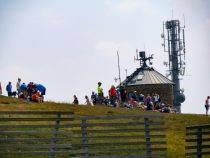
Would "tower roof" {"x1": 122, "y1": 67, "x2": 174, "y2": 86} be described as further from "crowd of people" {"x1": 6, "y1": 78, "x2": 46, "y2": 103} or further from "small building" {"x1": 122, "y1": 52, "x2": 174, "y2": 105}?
"crowd of people" {"x1": 6, "y1": 78, "x2": 46, "y2": 103}

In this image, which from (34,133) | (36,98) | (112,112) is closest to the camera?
(34,133)

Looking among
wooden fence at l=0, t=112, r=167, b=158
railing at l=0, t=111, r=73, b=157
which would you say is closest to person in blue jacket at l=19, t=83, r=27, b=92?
wooden fence at l=0, t=112, r=167, b=158

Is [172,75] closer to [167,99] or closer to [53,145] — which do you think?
[167,99]

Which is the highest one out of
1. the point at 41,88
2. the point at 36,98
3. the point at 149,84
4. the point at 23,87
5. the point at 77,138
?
the point at 149,84

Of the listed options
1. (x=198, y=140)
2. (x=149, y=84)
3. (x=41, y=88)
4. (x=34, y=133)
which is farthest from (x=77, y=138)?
(x=149, y=84)

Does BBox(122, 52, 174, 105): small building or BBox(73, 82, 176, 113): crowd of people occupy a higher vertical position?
BBox(122, 52, 174, 105): small building

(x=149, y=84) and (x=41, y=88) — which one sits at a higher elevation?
(x=149, y=84)

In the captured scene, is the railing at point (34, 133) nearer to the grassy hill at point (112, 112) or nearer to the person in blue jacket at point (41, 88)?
the grassy hill at point (112, 112)

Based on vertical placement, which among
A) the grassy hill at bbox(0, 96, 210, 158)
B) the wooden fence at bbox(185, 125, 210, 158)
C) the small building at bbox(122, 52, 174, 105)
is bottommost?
the wooden fence at bbox(185, 125, 210, 158)

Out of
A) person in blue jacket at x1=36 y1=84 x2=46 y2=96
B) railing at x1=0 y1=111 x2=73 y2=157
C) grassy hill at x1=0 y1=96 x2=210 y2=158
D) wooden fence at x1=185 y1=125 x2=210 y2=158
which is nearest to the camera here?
railing at x1=0 y1=111 x2=73 y2=157

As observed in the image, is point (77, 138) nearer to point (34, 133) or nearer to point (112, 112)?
point (34, 133)

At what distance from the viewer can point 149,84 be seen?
8069 cm

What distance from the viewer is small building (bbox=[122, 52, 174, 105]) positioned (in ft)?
264

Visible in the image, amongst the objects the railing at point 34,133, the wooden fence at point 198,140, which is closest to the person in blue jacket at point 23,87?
the railing at point 34,133
